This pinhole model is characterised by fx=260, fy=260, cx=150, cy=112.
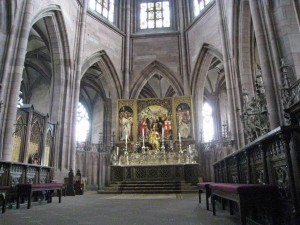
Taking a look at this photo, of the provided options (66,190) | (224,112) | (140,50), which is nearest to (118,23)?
(140,50)

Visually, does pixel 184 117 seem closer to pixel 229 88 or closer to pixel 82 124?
pixel 229 88

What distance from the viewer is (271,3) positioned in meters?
7.98

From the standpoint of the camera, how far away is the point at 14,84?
8.84 m

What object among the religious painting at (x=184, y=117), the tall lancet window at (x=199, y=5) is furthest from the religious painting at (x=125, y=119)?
the tall lancet window at (x=199, y=5)

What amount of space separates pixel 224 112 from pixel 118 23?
11.5 meters

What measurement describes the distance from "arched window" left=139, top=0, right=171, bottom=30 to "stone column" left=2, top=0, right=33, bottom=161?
12.2 meters

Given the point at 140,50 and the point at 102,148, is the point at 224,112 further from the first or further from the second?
the point at 102,148

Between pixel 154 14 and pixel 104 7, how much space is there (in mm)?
4169

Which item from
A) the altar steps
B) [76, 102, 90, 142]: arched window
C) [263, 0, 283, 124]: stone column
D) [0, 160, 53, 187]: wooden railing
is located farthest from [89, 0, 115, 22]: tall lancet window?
[0, 160, 53, 187]: wooden railing

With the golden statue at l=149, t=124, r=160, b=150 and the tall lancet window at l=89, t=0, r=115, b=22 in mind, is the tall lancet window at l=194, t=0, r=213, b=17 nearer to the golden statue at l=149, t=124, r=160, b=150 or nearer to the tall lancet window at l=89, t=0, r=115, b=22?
the tall lancet window at l=89, t=0, r=115, b=22

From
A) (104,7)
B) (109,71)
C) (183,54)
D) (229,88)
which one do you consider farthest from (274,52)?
(104,7)

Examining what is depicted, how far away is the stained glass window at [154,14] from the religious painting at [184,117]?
8.46 m

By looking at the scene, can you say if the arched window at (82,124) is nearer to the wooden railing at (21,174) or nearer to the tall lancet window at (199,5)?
the tall lancet window at (199,5)

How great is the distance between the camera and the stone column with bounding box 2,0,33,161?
830 cm
